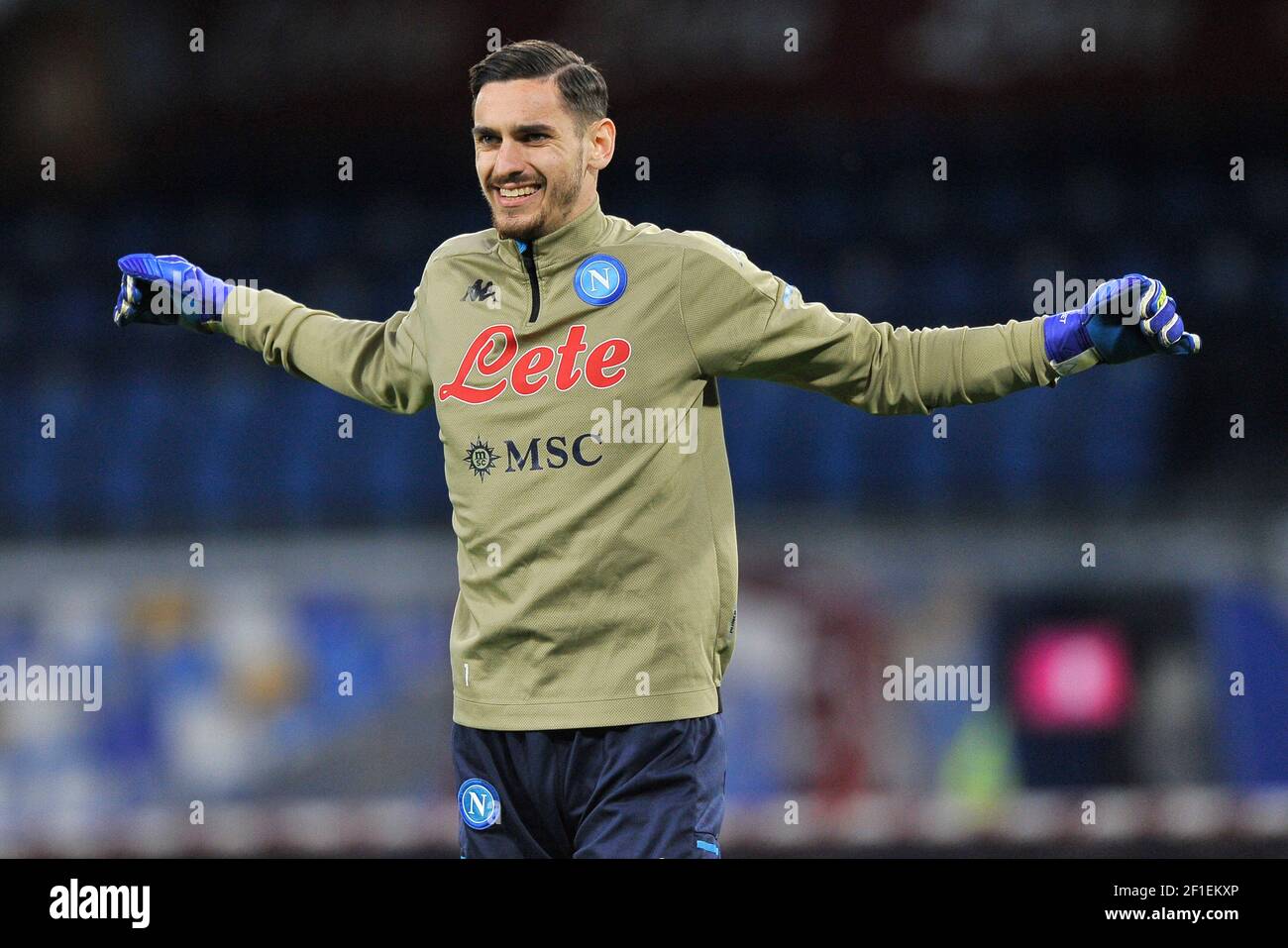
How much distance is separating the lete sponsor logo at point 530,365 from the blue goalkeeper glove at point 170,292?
0.59 metres

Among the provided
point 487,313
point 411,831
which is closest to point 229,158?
point 411,831

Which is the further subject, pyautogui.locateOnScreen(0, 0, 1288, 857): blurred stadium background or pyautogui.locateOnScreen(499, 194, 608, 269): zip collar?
pyautogui.locateOnScreen(0, 0, 1288, 857): blurred stadium background

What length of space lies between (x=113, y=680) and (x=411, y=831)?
1044mm

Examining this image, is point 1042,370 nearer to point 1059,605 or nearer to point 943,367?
point 943,367

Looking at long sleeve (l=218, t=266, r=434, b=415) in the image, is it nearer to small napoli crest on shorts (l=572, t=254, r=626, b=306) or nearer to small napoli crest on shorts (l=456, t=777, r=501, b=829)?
small napoli crest on shorts (l=572, t=254, r=626, b=306)

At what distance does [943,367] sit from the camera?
2.31 metres

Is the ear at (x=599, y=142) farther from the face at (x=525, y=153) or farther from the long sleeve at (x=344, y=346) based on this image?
the long sleeve at (x=344, y=346)

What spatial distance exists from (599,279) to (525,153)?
0.69 ft

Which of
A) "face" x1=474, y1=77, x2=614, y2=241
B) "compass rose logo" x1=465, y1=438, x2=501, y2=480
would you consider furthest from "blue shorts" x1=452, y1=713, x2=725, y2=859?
"face" x1=474, y1=77, x2=614, y2=241

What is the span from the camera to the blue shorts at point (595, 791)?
7.03 ft

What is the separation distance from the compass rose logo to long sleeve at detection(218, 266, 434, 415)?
0.60ft

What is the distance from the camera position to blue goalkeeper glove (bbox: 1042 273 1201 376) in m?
2.25
